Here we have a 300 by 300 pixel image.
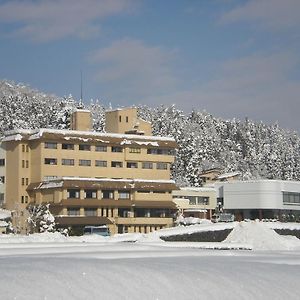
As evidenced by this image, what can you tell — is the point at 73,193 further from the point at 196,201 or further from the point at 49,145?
the point at 196,201

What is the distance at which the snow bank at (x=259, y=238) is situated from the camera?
42.6 meters

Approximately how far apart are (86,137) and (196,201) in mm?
20724

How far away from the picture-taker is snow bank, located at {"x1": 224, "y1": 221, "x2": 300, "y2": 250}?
42.6 meters

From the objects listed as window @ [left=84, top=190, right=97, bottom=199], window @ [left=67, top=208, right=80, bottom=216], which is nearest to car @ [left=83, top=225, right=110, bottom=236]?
window @ [left=67, top=208, right=80, bottom=216]

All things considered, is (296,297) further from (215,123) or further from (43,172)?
(215,123)

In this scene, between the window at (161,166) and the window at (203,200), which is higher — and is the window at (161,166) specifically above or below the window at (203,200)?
above

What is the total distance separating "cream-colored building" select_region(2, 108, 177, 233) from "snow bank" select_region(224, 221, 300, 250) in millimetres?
20928

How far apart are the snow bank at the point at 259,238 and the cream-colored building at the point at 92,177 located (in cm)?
2093

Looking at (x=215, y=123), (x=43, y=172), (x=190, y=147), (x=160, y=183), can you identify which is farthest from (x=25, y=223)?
(x=215, y=123)

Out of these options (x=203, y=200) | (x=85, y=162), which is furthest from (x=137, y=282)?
(x=203, y=200)

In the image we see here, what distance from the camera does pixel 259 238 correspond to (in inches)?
1738

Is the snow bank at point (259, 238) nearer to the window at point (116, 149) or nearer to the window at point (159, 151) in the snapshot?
the window at point (116, 149)

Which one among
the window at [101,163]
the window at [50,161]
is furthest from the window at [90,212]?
the window at [50,161]

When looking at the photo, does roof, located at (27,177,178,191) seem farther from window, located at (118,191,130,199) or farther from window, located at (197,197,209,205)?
window, located at (197,197,209,205)
